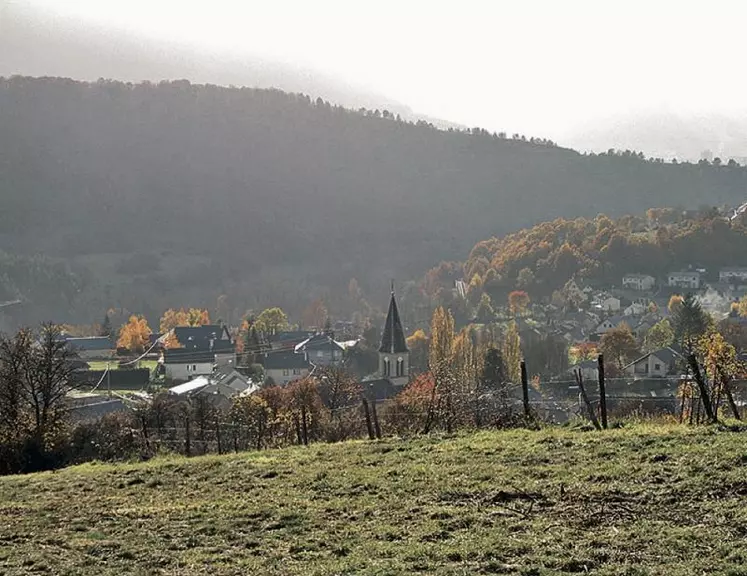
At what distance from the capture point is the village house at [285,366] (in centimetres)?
7888

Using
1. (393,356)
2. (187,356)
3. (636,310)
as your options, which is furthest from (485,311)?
(393,356)

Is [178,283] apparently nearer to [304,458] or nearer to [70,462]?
[70,462]

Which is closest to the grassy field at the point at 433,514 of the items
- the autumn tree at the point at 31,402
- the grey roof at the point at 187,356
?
the autumn tree at the point at 31,402

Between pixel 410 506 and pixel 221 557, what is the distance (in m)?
2.82

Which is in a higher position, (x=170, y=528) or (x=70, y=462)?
(x=170, y=528)

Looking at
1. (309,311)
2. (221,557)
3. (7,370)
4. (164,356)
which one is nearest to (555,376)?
(164,356)

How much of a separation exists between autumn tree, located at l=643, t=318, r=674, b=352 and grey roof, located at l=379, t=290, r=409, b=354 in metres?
21.5

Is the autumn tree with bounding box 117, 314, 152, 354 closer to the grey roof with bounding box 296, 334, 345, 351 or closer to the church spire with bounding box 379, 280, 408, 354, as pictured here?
the grey roof with bounding box 296, 334, 345, 351

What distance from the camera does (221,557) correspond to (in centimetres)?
1033

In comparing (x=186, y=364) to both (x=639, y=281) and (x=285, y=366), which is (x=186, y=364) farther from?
(x=639, y=281)

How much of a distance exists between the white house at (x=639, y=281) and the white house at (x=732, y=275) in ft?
30.0

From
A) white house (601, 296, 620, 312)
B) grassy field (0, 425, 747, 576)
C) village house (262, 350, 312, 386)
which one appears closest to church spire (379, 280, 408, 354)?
village house (262, 350, 312, 386)

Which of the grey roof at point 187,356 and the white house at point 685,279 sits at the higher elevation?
the white house at point 685,279

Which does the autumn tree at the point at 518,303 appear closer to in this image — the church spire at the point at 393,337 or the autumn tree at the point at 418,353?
the autumn tree at the point at 418,353
